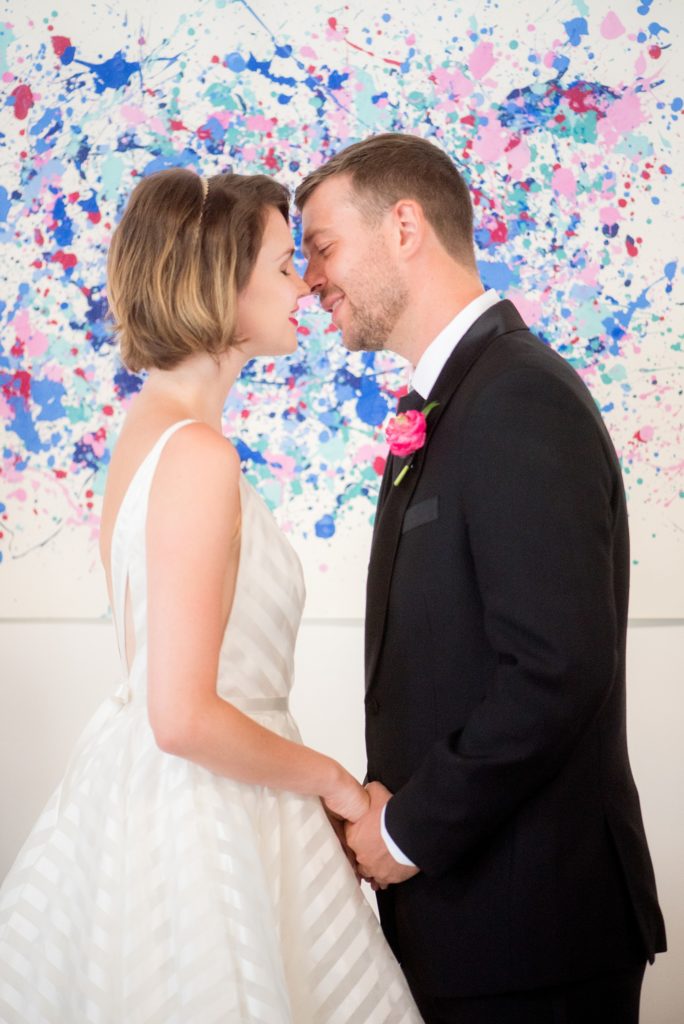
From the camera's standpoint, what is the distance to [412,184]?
6.33ft

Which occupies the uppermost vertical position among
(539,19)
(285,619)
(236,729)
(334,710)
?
(539,19)

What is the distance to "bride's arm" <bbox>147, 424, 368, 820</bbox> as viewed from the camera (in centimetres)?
138

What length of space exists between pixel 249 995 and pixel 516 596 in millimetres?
642

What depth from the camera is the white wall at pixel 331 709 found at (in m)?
2.94

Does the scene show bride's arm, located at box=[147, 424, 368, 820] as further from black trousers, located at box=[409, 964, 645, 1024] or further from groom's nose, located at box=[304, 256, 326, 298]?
groom's nose, located at box=[304, 256, 326, 298]

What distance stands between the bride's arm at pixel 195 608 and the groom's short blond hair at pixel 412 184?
68 centimetres

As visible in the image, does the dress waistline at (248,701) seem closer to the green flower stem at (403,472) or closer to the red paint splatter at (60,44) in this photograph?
the green flower stem at (403,472)

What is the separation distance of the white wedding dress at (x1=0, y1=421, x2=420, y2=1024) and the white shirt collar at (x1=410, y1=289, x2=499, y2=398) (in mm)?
393

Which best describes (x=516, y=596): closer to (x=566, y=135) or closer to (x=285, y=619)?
(x=285, y=619)

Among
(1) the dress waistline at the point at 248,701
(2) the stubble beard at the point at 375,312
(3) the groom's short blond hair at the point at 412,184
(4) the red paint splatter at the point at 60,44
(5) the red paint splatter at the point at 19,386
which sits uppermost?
(4) the red paint splatter at the point at 60,44

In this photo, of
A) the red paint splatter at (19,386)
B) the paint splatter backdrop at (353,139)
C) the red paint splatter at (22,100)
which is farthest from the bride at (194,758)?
the red paint splatter at (22,100)

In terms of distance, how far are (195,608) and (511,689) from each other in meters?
0.45

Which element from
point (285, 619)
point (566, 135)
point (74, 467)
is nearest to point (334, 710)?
point (74, 467)

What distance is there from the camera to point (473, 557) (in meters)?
1.48
